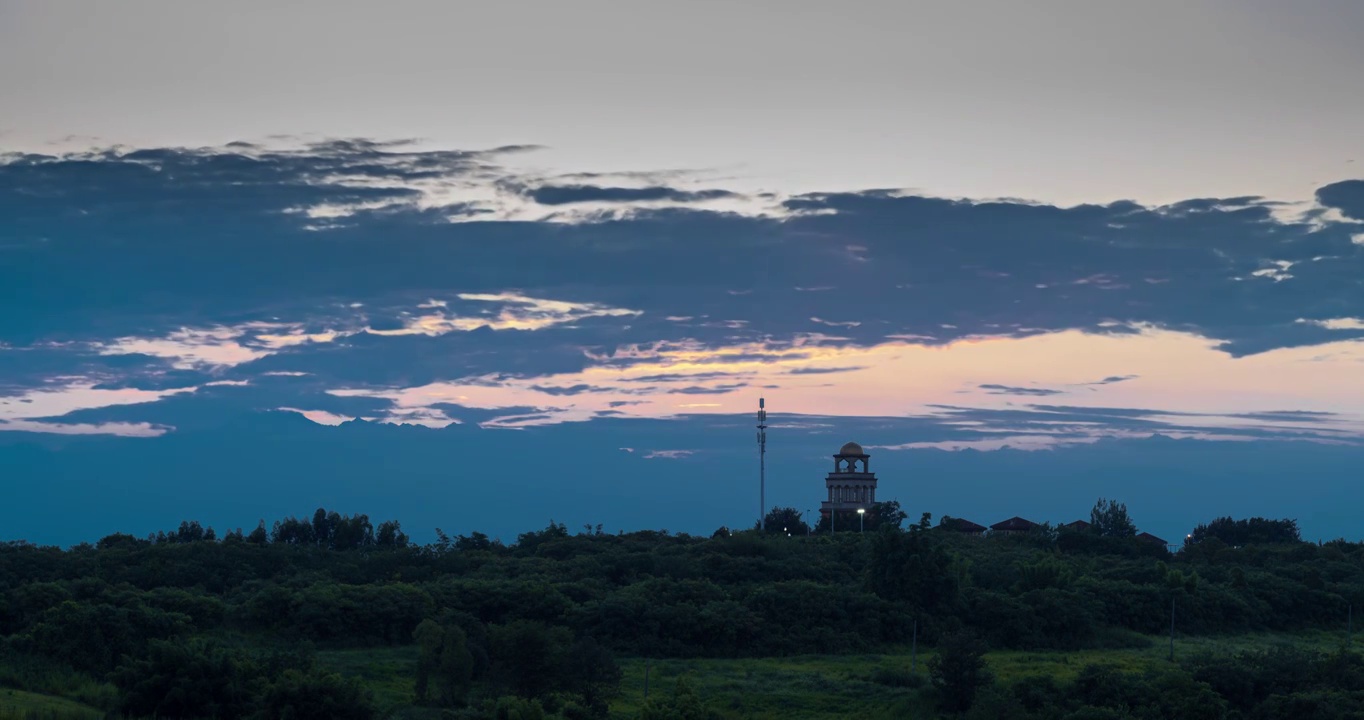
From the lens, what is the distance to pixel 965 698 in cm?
4497

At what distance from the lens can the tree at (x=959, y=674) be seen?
1773 inches

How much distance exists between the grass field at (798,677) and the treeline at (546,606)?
1917mm

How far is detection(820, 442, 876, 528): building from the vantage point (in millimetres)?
117688

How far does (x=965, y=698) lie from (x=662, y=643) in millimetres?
16150

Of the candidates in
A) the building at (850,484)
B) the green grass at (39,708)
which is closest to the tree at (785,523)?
the building at (850,484)

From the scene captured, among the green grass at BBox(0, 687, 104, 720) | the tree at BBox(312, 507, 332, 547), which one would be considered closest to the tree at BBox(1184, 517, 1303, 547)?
the tree at BBox(312, 507, 332, 547)

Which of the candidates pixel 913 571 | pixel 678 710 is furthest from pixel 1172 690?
pixel 913 571

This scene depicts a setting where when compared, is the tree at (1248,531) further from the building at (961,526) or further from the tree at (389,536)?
the tree at (389,536)

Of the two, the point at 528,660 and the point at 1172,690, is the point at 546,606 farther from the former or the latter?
the point at 1172,690

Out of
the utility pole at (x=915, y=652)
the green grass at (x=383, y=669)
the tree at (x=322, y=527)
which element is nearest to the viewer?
the green grass at (x=383, y=669)

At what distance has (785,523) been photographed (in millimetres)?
113812

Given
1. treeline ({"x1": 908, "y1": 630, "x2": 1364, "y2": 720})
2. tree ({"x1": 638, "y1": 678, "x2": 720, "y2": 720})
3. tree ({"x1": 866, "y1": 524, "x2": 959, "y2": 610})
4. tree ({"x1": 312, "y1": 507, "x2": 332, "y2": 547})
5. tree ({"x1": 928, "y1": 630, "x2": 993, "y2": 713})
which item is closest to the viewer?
tree ({"x1": 638, "y1": 678, "x2": 720, "y2": 720})

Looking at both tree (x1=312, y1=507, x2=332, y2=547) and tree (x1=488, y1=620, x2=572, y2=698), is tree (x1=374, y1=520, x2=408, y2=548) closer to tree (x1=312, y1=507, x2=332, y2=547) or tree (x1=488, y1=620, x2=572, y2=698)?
→ tree (x1=312, y1=507, x2=332, y2=547)

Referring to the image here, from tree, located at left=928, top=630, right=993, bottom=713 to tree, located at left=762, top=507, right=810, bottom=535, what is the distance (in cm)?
6305
